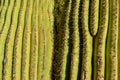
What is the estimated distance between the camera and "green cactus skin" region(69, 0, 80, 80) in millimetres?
1240

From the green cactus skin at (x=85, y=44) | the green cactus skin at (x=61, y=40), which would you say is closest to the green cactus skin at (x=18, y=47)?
the green cactus skin at (x=61, y=40)

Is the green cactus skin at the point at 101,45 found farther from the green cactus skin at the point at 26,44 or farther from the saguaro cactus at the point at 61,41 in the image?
the green cactus skin at the point at 26,44

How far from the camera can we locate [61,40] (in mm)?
1324

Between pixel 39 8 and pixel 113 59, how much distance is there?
0.40 m

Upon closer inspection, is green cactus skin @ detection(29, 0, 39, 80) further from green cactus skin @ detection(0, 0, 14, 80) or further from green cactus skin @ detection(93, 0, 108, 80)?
green cactus skin @ detection(93, 0, 108, 80)

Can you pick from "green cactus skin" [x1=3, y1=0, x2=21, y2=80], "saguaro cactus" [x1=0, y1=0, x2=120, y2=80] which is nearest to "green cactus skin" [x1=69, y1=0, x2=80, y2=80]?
"saguaro cactus" [x1=0, y1=0, x2=120, y2=80]

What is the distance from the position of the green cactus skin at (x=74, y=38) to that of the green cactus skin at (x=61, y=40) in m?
0.02

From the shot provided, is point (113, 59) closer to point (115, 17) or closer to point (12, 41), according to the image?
point (115, 17)

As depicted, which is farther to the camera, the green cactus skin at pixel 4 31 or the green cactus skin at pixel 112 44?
the green cactus skin at pixel 4 31

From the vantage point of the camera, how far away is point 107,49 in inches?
48.1

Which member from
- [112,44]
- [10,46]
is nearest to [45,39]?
[10,46]

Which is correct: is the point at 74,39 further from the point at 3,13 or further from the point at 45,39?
the point at 3,13

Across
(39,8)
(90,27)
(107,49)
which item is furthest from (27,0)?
(107,49)

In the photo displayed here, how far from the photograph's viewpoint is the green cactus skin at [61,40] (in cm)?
128
